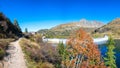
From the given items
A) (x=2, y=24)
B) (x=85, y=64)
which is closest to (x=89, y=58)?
(x=85, y=64)

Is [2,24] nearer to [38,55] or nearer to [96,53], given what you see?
[38,55]

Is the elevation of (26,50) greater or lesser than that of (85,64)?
greater

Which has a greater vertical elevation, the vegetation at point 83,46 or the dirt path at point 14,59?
the vegetation at point 83,46

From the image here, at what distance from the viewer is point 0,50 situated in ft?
122

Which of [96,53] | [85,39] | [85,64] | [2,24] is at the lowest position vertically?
[85,64]

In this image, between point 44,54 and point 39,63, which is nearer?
point 39,63

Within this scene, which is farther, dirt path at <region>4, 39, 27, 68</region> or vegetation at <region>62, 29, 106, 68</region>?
vegetation at <region>62, 29, 106, 68</region>

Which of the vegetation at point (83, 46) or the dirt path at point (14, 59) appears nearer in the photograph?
the dirt path at point (14, 59)

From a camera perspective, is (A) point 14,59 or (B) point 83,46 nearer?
(A) point 14,59

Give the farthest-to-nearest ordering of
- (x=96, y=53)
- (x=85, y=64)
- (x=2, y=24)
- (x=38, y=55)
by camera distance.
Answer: (x=2, y=24) < (x=85, y=64) < (x=38, y=55) < (x=96, y=53)

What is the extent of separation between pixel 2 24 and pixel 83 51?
31.5 m

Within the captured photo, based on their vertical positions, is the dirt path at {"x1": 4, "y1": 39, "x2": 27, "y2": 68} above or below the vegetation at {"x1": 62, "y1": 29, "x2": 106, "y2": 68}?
below

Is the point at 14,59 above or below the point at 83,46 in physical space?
below

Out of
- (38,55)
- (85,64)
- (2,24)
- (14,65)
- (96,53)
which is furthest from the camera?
(2,24)
